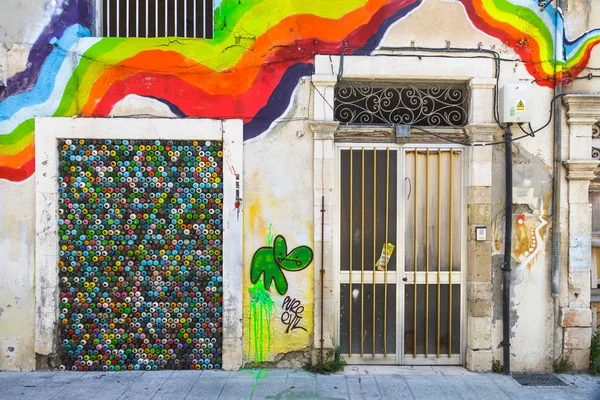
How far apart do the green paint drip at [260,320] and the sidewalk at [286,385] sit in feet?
0.81

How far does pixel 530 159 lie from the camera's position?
5566mm

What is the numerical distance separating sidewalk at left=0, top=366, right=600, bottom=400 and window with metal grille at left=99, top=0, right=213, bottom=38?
4002 mm

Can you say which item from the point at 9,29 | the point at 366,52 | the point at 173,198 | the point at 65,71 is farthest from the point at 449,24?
the point at 9,29

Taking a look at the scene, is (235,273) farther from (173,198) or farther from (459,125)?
(459,125)

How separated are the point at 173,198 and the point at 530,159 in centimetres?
417

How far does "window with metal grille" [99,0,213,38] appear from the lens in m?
5.77

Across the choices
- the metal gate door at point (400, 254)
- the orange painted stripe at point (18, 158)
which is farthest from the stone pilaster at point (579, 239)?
the orange painted stripe at point (18, 158)

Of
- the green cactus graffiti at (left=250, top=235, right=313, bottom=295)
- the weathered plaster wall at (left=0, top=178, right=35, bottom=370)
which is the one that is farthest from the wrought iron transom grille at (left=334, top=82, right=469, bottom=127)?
the weathered plaster wall at (left=0, top=178, right=35, bottom=370)

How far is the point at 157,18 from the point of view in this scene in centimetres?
579

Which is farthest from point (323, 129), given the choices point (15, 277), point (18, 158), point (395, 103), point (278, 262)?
point (15, 277)

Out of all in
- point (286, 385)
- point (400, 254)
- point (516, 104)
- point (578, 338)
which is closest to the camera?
point (286, 385)

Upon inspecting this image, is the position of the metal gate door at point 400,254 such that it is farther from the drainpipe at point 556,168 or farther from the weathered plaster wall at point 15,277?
the weathered plaster wall at point 15,277

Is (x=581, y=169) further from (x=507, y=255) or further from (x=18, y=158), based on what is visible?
(x=18, y=158)

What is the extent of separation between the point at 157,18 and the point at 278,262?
3289 mm
